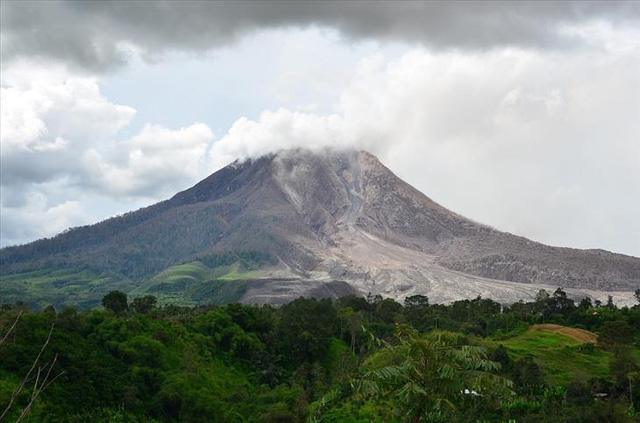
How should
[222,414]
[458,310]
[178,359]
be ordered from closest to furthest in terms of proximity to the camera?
1. [222,414]
2. [178,359]
3. [458,310]

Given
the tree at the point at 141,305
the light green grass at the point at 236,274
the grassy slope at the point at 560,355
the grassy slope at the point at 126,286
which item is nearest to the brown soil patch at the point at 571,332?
the grassy slope at the point at 560,355

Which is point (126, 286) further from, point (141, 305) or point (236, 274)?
point (141, 305)

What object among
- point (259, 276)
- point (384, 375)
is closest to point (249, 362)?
point (384, 375)

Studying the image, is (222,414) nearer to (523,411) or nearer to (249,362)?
(249,362)

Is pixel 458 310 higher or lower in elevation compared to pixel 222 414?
higher

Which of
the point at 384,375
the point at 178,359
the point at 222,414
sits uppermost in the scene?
the point at 384,375

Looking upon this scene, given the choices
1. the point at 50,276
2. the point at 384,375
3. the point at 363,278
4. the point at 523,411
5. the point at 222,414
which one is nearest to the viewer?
the point at 384,375

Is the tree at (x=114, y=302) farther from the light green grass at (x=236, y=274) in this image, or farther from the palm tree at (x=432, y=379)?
the light green grass at (x=236, y=274)
